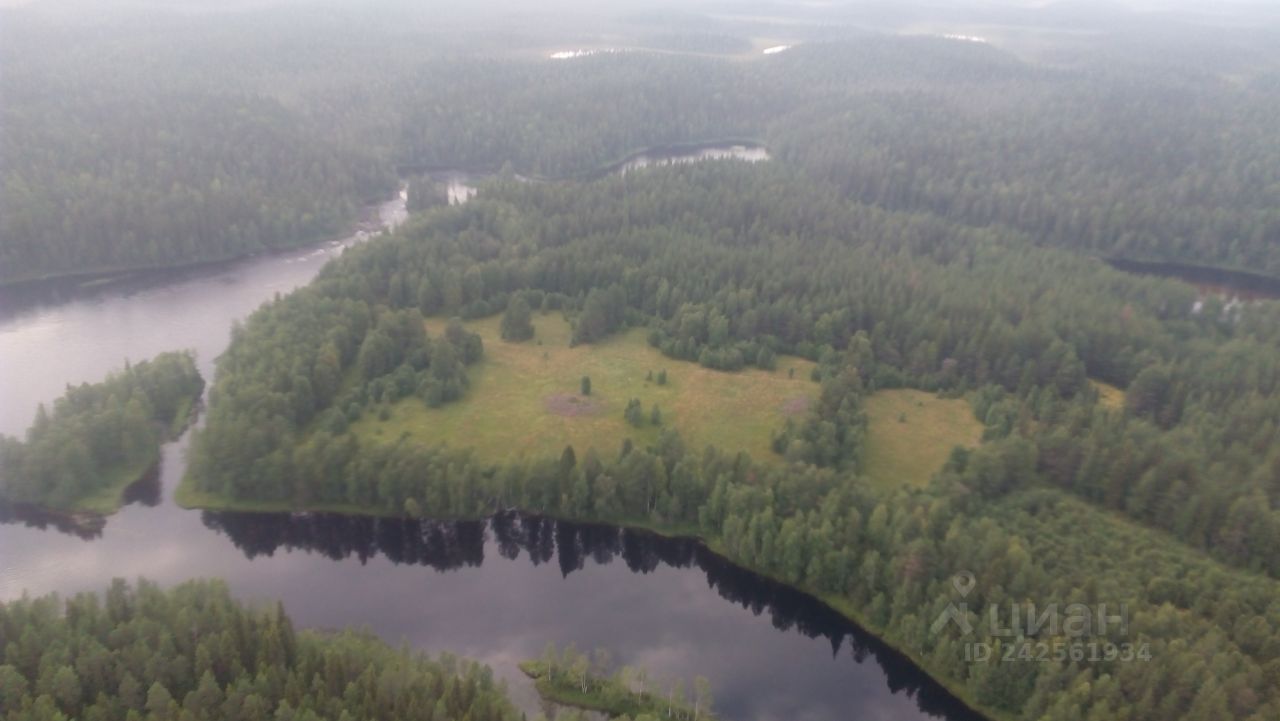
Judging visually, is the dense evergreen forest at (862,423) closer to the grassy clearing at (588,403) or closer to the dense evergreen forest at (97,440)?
the grassy clearing at (588,403)

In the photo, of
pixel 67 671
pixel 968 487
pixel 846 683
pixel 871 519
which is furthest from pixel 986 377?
pixel 67 671

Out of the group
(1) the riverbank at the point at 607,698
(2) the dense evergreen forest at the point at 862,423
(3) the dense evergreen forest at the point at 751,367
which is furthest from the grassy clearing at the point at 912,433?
(1) the riverbank at the point at 607,698

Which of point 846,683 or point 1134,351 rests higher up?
point 1134,351

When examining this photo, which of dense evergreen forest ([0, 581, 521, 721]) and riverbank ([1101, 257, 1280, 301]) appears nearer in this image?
dense evergreen forest ([0, 581, 521, 721])

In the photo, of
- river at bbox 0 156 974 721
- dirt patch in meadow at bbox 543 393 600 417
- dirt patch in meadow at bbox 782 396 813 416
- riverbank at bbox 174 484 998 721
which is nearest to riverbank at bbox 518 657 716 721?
river at bbox 0 156 974 721

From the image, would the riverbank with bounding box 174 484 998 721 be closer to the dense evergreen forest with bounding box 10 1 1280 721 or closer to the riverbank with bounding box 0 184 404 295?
the dense evergreen forest with bounding box 10 1 1280 721

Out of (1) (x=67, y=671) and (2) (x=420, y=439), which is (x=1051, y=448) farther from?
(1) (x=67, y=671)
